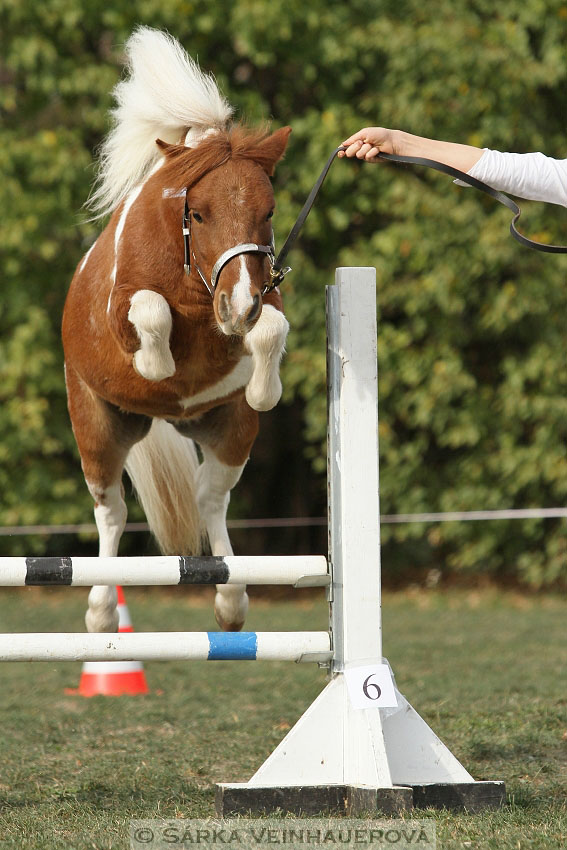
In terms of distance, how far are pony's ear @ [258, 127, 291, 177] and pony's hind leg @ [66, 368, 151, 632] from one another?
1097mm

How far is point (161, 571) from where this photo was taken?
291 cm

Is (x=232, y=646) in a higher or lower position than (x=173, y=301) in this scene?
lower

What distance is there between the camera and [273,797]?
281 centimetres

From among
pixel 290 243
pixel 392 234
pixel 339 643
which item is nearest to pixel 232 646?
pixel 339 643

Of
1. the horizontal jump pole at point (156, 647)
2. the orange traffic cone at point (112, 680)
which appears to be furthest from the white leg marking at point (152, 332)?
the orange traffic cone at point (112, 680)

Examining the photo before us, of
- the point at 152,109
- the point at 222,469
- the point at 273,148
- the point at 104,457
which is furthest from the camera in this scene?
the point at 222,469

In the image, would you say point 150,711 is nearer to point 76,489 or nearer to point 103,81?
point 76,489

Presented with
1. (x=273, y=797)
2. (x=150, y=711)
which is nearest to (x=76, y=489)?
(x=150, y=711)

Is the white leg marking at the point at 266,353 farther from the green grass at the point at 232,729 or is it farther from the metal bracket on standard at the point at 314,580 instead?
the green grass at the point at 232,729

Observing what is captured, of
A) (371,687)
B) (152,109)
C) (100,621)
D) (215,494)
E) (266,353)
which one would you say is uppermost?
(152,109)

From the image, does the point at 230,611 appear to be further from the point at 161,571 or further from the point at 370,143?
the point at 370,143

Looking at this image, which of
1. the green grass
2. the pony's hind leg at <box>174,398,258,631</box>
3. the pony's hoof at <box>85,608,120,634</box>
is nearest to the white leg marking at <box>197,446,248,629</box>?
the pony's hind leg at <box>174,398,258,631</box>

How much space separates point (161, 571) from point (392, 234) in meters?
6.59

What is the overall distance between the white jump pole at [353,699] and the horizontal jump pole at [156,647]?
14cm
